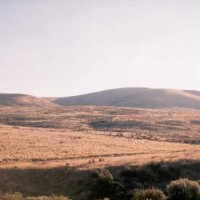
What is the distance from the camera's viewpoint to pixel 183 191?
3341 centimetres

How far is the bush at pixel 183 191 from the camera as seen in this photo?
33312 millimetres

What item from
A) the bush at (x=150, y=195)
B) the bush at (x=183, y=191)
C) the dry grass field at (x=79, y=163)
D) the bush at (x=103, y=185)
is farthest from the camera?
the dry grass field at (x=79, y=163)

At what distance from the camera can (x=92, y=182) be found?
126 feet

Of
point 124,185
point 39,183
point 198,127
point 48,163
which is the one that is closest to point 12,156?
point 48,163

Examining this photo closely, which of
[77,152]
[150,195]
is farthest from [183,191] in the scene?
[77,152]

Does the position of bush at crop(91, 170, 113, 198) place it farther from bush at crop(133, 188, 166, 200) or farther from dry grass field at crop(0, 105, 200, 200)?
bush at crop(133, 188, 166, 200)

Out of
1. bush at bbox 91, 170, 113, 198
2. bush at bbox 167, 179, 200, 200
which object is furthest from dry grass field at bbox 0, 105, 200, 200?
bush at bbox 167, 179, 200, 200

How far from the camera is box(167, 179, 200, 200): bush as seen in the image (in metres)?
33.3

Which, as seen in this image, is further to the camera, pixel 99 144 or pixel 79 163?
pixel 99 144

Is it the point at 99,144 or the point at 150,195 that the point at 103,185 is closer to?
the point at 150,195

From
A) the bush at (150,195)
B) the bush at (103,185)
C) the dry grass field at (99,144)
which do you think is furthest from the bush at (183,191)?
the dry grass field at (99,144)

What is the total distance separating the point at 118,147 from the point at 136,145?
4431 mm

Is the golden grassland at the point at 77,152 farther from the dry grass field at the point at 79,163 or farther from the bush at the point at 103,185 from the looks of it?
the bush at the point at 103,185

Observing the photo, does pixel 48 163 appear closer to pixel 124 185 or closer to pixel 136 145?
pixel 124 185
